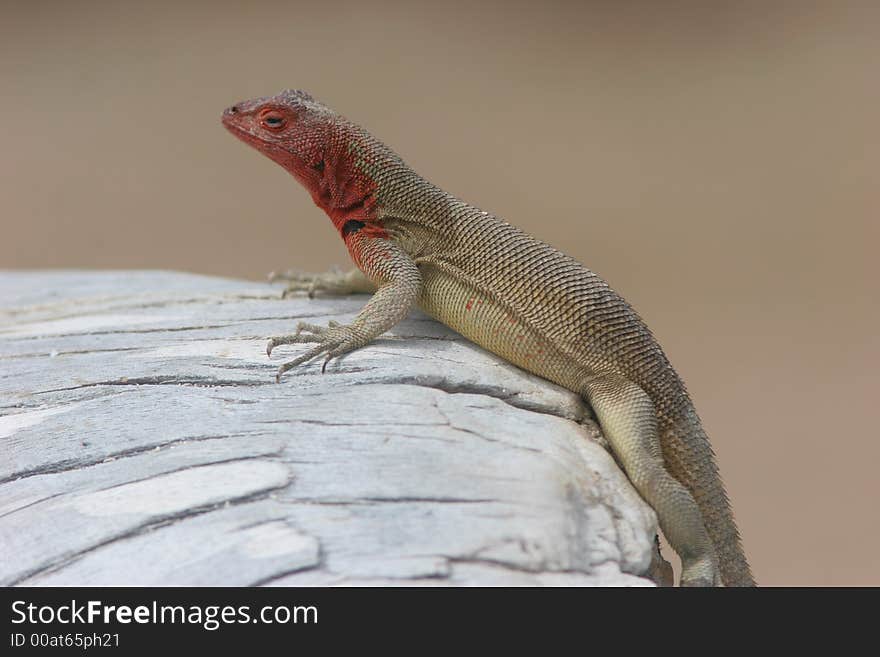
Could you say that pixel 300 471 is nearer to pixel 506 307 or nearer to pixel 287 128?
pixel 506 307

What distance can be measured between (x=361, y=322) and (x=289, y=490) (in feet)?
3.26

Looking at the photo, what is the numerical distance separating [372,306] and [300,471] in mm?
995

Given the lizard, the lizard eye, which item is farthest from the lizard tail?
the lizard eye

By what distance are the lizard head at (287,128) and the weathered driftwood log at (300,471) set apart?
0.81 metres

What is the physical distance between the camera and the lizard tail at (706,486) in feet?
10.0

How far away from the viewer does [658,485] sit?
2771 mm

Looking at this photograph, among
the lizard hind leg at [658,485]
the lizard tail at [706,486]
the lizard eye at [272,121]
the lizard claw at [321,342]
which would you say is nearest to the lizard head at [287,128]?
the lizard eye at [272,121]

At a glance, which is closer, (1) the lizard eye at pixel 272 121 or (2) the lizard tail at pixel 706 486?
(2) the lizard tail at pixel 706 486

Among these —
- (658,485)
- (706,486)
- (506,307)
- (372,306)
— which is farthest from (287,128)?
(706,486)

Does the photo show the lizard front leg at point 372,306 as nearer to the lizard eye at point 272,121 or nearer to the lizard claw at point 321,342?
the lizard claw at point 321,342

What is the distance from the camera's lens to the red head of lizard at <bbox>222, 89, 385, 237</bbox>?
11.3ft
